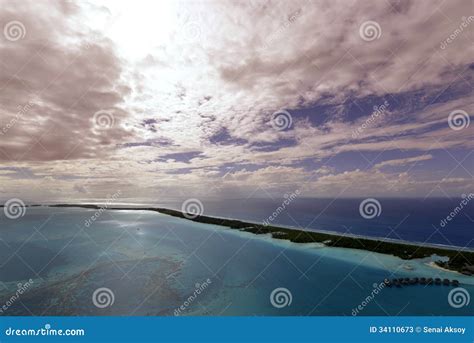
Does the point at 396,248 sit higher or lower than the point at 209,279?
higher

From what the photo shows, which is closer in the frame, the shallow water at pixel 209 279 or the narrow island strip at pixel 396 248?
the shallow water at pixel 209 279

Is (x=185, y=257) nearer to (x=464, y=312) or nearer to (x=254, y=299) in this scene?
(x=254, y=299)

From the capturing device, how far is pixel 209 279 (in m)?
21.3

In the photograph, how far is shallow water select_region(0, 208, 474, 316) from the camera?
52.3 ft

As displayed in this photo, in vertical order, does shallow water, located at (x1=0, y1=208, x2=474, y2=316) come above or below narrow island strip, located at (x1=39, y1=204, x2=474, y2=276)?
→ below

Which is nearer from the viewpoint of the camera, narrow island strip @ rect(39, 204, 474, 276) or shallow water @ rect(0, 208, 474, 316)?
shallow water @ rect(0, 208, 474, 316)

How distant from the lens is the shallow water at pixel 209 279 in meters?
16.0

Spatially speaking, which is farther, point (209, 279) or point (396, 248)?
point (396, 248)

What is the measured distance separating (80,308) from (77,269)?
1029cm

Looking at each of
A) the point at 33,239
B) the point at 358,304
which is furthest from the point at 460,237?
the point at 33,239

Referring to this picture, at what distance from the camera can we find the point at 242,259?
92.5 ft

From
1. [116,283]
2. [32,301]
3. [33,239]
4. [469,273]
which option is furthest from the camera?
[33,239]

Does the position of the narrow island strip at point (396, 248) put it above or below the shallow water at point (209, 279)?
above

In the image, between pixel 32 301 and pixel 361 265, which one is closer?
pixel 32 301
